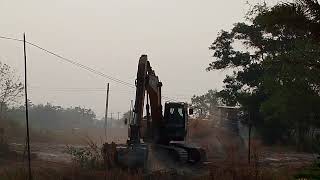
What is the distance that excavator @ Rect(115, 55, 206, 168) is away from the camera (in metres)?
21.0

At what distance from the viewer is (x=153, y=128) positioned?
2628cm

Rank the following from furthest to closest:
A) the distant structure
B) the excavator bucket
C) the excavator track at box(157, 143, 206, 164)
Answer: the distant structure < the excavator track at box(157, 143, 206, 164) < the excavator bucket

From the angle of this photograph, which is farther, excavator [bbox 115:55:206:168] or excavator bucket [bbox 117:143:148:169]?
excavator [bbox 115:55:206:168]

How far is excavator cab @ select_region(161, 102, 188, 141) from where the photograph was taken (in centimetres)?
2694

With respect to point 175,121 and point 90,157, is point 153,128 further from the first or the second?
point 90,157

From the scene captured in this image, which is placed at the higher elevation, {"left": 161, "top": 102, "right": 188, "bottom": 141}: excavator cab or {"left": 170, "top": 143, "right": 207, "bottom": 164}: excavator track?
{"left": 161, "top": 102, "right": 188, "bottom": 141}: excavator cab

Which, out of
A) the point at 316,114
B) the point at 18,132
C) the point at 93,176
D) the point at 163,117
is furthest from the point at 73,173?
the point at 18,132

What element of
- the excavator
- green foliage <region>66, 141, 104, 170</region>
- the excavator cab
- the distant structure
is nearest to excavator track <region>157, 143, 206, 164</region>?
the excavator

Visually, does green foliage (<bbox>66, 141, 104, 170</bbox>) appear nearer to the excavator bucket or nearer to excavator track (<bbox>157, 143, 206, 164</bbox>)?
the excavator bucket

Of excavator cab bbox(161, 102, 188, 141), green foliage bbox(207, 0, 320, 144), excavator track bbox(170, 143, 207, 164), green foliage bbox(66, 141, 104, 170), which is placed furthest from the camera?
green foliage bbox(207, 0, 320, 144)

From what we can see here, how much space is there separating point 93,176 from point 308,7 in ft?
30.4

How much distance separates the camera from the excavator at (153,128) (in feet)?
68.7

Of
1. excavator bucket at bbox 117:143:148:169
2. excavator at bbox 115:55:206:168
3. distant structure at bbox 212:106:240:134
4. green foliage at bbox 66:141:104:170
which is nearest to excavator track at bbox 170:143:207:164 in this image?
excavator at bbox 115:55:206:168

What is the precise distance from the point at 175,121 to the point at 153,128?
144 cm
